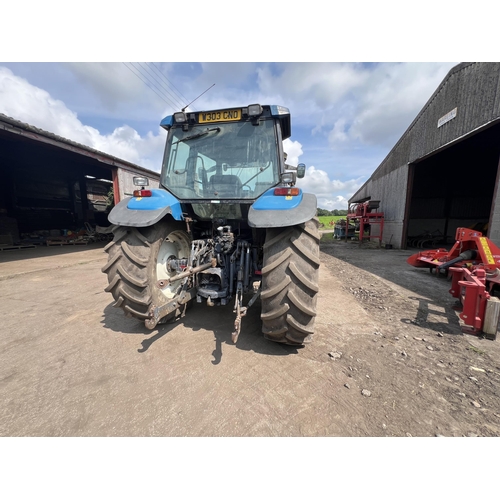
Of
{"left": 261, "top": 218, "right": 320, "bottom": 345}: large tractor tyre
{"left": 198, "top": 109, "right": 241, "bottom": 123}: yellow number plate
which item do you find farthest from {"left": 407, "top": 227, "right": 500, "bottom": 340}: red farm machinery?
{"left": 198, "top": 109, "right": 241, "bottom": 123}: yellow number plate

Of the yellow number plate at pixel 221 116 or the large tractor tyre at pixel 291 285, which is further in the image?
the yellow number plate at pixel 221 116

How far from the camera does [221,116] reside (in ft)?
8.83

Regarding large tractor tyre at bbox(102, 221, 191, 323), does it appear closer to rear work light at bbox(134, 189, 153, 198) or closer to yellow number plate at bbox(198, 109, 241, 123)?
rear work light at bbox(134, 189, 153, 198)

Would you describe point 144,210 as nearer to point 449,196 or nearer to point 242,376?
point 242,376

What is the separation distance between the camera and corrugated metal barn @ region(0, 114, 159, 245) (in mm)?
9328

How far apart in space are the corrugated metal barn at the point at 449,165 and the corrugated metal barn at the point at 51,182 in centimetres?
1214

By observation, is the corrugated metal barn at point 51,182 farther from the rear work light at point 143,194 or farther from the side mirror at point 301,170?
the side mirror at point 301,170

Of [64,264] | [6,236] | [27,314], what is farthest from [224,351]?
[6,236]

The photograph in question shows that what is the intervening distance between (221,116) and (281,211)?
1.49 metres

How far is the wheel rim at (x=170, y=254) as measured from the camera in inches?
101

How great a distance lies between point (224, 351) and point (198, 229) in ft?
5.66

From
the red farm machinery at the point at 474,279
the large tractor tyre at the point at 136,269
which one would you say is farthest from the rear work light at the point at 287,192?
the red farm machinery at the point at 474,279

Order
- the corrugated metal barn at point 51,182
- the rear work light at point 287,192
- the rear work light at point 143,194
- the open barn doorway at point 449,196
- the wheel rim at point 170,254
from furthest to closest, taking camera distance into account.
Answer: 1. the open barn doorway at point 449,196
2. the corrugated metal barn at point 51,182
3. the wheel rim at point 170,254
4. the rear work light at point 143,194
5. the rear work light at point 287,192

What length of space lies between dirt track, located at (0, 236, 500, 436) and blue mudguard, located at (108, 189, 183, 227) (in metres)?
1.26
